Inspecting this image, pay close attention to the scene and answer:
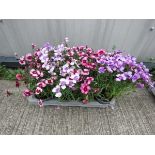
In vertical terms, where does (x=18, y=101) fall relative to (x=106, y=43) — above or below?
below

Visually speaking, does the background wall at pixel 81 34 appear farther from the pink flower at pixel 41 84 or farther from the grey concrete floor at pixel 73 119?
the pink flower at pixel 41 84

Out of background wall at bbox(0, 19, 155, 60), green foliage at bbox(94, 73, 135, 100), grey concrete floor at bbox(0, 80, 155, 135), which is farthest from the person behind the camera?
background wall at bbox(0, 19, 155, 60)

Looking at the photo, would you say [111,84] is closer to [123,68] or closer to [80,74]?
[123,68]

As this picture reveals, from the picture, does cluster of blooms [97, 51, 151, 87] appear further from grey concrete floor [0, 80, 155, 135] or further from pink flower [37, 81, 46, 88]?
pink flower [37, 81, 46, 88]

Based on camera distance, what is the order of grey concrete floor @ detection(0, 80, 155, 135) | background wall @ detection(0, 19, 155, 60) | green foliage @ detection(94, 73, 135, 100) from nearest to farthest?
grey concrete floor @ detection(0, 80, 155, 135)
green foliage @ detection(94, 73, 135, 100)
background wall @ detection(0, 19, 155, 60)

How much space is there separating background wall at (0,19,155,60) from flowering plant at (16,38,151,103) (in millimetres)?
640

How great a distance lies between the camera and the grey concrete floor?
2367 millimetres

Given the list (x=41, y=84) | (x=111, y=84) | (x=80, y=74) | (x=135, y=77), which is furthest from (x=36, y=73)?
(x=135, y=77)

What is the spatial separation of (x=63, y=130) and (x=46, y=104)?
0.42 m

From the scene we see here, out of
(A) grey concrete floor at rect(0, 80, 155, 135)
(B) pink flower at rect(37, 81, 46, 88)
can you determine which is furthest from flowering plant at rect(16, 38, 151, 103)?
(A) grey concrete floor at rect(0, 80, 155, 135)

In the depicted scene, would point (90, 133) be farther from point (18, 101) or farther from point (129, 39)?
point (129, 39)

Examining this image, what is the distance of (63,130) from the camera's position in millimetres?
2361

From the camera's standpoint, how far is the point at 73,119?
251 centimetres

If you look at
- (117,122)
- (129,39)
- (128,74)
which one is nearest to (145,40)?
(129,39)
